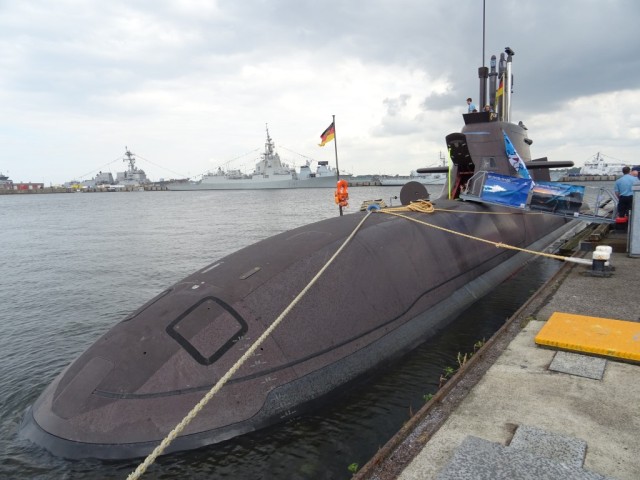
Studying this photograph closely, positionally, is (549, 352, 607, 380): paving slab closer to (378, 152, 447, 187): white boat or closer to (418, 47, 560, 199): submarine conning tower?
(418, 47, 560, 199): submarine conning tower

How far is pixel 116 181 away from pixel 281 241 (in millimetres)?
196177

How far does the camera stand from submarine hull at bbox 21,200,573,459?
518 centimetres

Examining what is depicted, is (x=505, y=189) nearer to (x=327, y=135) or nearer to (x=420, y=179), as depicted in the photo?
(x=327, y=135)

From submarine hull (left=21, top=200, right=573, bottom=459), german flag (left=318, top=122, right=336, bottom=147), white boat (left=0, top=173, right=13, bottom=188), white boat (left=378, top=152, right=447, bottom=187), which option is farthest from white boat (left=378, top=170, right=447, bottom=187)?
white boat (left=0, top=173, right=13, bottom=188)

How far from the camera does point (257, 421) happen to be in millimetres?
5492

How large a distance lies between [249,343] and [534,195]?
11.1 meters

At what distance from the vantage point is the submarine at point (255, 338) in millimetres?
5191

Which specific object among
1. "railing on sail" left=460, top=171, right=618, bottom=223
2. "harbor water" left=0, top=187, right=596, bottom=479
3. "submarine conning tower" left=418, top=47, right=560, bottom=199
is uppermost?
"submarine conning tower" left=418, top=47, right=560, bottom=199

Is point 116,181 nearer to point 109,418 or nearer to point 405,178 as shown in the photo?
point 405,178

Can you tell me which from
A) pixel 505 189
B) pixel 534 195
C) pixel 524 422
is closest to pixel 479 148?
pixel 505 189

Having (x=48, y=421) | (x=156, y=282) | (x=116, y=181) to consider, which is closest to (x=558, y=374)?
(x=48, y=421)

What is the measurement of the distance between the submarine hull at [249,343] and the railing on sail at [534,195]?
5310 millimetres

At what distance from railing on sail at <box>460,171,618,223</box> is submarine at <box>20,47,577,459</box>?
14.6 ft

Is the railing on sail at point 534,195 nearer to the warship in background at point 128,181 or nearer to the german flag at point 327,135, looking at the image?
the german flag at point 327,135
